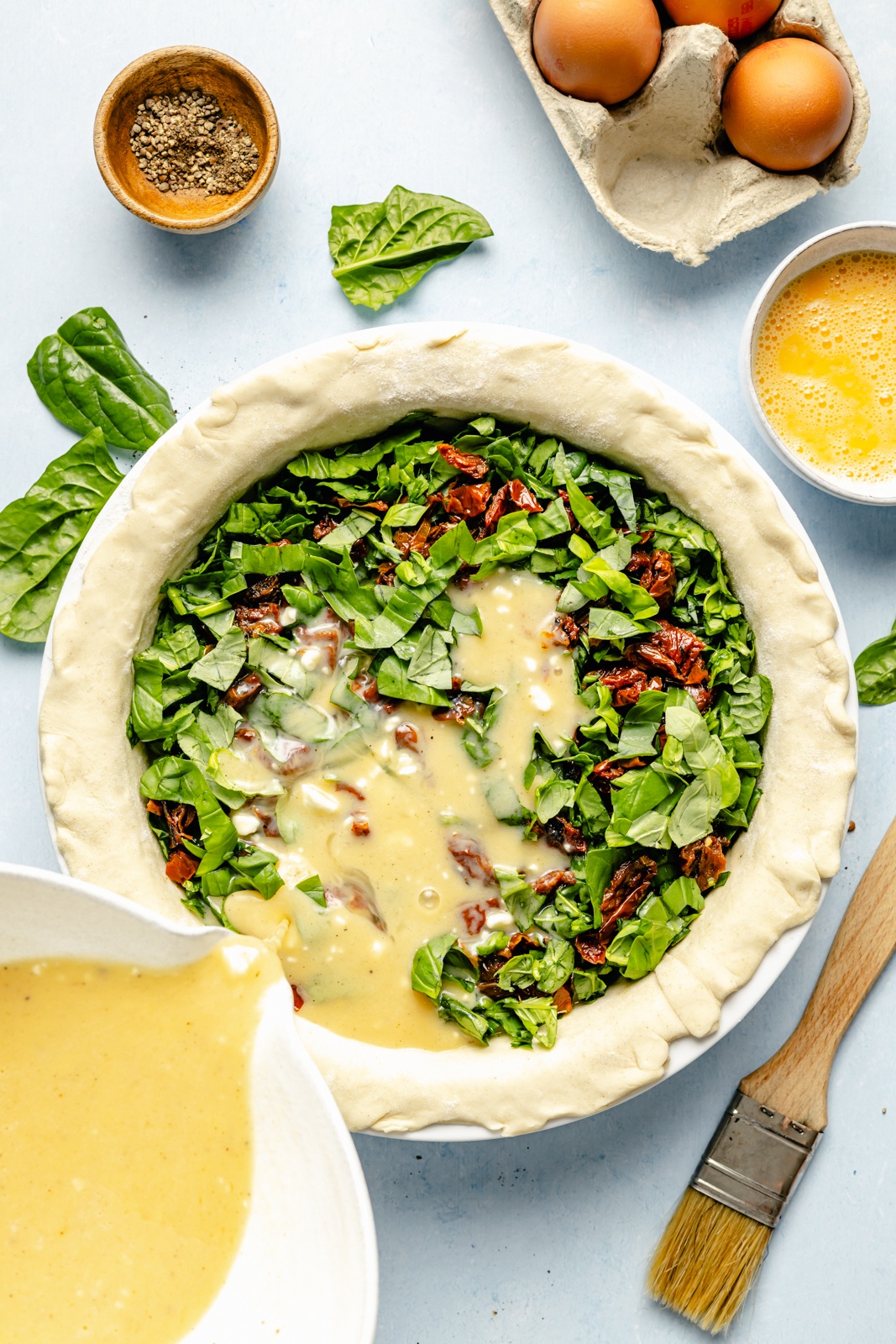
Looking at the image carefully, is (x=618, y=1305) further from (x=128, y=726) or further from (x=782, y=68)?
(x=782, y=68)

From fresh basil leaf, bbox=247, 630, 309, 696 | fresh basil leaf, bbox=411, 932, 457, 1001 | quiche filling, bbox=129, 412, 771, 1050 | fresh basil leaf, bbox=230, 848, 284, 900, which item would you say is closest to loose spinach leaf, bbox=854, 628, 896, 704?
quiche filling, bbox=129, 412, 771, 1050

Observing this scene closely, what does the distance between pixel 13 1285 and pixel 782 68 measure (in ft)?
9.21

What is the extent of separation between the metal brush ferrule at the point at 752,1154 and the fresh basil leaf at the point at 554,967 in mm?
620

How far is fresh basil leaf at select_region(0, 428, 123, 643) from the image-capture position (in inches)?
93.8

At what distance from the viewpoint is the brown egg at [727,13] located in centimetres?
226

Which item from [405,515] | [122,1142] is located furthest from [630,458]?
[122,1142]

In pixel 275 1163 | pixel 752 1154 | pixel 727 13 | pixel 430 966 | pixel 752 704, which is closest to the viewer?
pixel 275 1163

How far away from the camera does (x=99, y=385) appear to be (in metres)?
2.42

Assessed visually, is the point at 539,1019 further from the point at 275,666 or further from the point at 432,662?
the point at 275,666

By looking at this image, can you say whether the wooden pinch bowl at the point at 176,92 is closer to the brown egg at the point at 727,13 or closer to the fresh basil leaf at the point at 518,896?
the brown egg at the point at 727,13

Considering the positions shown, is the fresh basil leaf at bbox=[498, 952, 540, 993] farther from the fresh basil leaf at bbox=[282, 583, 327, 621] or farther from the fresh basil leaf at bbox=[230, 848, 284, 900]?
the fresh basil leaf at bbox=[282, 583, 327, 621]

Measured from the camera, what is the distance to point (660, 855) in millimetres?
2109

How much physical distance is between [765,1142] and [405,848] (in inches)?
43.2

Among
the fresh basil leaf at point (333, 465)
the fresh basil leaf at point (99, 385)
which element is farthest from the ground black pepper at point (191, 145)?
the fresh basil leaf at point (333, 465)
